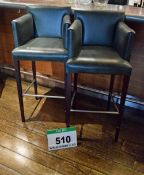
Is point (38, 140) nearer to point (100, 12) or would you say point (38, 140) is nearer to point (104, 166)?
point (104, 166)

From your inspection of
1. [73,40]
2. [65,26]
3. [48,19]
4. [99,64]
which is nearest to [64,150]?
[99,64]

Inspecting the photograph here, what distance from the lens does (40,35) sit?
180 cm

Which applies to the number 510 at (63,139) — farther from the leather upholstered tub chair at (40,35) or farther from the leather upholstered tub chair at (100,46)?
the leather upholstered tub chair at (40,35)

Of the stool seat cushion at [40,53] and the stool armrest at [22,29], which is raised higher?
the stool armrest at [22,29]

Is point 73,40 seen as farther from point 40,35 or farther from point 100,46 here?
point 40,35

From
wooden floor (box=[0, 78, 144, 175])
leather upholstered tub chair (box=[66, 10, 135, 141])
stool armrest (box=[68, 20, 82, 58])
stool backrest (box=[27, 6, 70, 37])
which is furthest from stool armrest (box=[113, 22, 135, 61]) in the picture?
wooden floor (box=[0, 78, 144, 175])

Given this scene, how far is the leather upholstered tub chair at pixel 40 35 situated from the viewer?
4.90 ft

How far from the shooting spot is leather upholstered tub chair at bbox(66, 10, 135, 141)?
4.41 feet

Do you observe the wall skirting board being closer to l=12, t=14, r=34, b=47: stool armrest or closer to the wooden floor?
the wooden floor

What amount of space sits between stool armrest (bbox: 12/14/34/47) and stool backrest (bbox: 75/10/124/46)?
15.7 inches

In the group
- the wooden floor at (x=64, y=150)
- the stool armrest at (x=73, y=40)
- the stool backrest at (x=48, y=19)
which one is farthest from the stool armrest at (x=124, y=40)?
the wooden floor at (x=64, y=150)

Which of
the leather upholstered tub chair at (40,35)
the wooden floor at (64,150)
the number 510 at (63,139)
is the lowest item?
the wooden floor at (64,150)

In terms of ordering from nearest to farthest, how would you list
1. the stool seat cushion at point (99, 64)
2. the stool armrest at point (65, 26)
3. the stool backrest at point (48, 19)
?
the stool seat cushion at point (99, 64)
the stool armrest at point (65, 26)
the stool backrest at point (48, 19)

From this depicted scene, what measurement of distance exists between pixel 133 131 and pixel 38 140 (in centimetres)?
82
